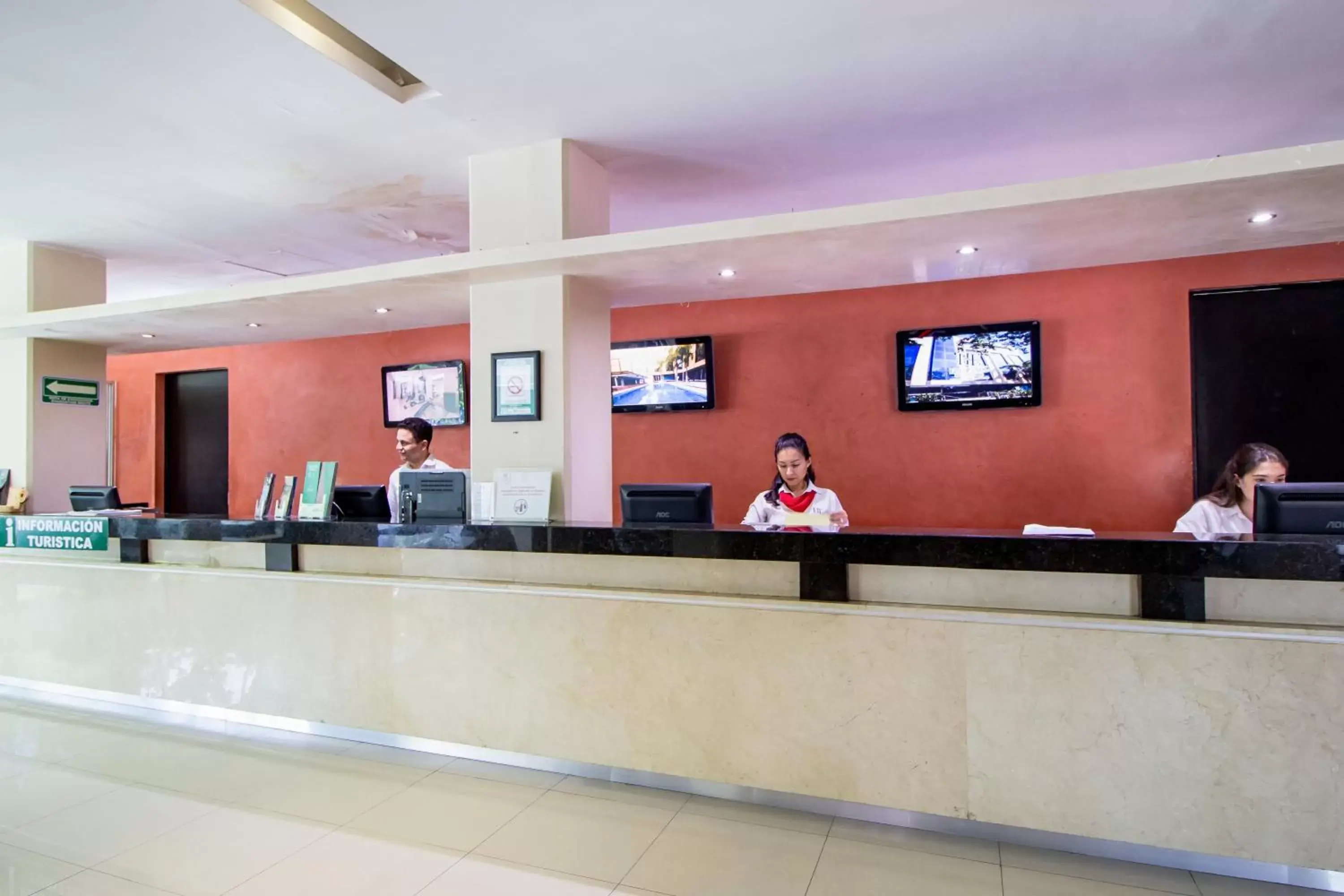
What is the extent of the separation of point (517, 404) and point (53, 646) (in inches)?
117

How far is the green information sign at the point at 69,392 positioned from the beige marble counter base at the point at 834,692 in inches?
101

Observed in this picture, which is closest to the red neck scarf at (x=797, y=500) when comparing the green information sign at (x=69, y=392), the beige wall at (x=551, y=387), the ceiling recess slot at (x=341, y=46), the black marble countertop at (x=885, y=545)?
the beige wall at (x=551, y=387)

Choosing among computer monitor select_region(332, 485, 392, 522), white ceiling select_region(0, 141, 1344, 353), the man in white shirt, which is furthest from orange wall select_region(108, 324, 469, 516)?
computer monitor select_region(332, 485, 392, 522)

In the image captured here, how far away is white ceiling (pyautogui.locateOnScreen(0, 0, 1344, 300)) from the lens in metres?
2.50

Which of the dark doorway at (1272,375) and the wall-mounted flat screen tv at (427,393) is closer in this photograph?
the dark doorway at (1272,375)

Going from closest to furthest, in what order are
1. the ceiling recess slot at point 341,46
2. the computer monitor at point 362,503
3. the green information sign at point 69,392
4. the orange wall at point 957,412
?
1. the ceiling recess slot at point 341,46
2. the computer monitor at point 362,503
3. the orange wall at point 957,412
4. the green information sign at point 69,392

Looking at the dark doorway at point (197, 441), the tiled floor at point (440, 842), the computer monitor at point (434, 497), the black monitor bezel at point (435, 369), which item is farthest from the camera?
the dark doorway at point (197, 441)

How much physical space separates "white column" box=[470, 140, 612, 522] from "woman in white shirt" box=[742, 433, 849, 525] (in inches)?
43.2

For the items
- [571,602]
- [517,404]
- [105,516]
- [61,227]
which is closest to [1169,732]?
[571,602]

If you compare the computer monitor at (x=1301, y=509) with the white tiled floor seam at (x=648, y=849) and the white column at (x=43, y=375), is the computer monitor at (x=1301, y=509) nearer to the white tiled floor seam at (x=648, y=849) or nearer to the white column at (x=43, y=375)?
the white tiled floor seam at (x=648, y=849)

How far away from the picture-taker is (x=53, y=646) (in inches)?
155

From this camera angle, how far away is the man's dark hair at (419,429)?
488 centimetres

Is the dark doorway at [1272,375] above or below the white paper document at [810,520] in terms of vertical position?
above

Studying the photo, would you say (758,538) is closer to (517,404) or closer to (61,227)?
(517,404)
